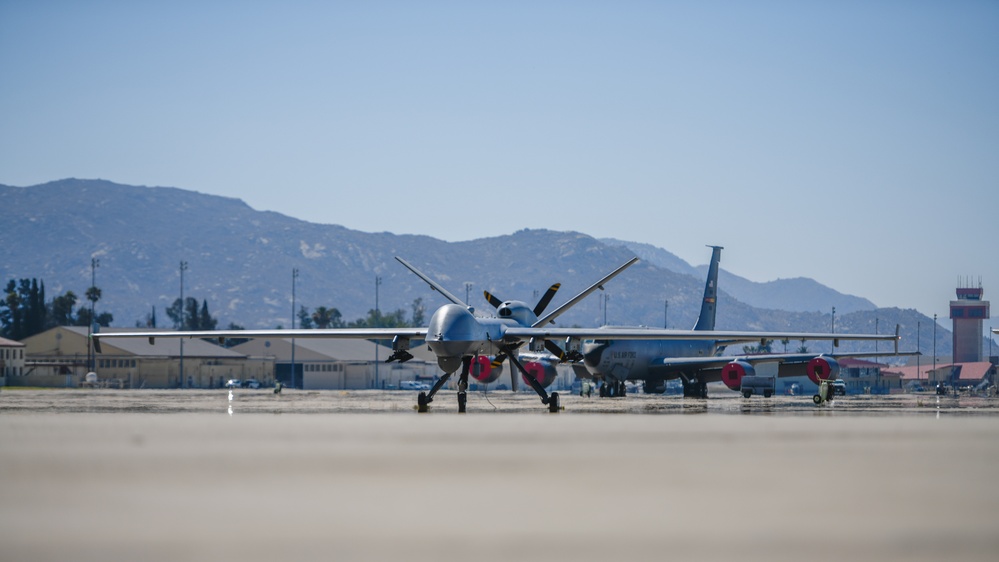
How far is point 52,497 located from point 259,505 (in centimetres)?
273

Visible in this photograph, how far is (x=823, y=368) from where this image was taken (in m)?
60.3

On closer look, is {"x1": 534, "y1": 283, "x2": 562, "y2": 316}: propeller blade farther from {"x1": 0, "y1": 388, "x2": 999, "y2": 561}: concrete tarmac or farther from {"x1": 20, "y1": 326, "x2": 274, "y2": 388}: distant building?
{"x1": 20, "y1": 326, "x2": 274, "y2": 388}: distant building

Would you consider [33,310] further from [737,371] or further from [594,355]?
[737,371]

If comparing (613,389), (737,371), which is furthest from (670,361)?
(737,371)

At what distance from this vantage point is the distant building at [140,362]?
12000 cm

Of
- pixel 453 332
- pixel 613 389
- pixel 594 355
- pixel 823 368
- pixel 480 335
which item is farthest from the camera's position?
pixel 613 389

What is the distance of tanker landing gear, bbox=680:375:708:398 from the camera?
7319cm

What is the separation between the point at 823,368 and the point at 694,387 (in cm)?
1423

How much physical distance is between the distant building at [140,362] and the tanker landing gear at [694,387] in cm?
5657

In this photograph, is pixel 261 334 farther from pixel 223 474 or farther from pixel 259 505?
pixel 259 505

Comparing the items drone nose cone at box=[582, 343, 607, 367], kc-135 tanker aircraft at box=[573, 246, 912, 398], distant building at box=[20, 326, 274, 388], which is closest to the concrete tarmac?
kc-135 tanker aircraft at box=[573, 246, 912, 398]

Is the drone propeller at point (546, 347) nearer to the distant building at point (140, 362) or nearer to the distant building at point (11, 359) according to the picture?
the distant building at point (140, 362)

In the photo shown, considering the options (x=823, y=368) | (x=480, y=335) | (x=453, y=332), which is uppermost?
(x=453, y=332)

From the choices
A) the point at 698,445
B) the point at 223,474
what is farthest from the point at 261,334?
the point at 223,474
